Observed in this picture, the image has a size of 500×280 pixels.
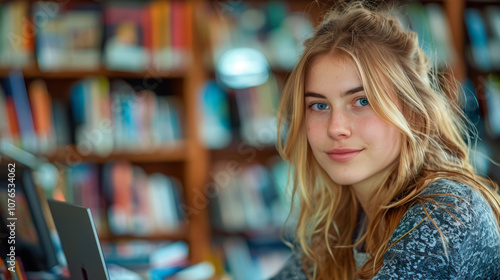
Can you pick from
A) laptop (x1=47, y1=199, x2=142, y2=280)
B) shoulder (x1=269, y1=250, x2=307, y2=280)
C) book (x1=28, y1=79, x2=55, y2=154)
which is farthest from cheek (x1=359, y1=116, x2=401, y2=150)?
book (x1=28, y1=79, x2=55, y2=154)

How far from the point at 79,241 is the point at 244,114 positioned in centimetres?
153

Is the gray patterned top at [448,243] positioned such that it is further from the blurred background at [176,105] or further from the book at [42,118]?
the book at [42,118]

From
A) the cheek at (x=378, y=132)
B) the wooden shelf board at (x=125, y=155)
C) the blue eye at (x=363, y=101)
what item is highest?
the wooden shelf board at (x=125, y=155)

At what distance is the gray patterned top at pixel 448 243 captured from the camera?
0.81 meters

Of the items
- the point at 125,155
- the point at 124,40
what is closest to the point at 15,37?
the point at 124,40

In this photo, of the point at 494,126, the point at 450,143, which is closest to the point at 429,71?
the point at 450,143

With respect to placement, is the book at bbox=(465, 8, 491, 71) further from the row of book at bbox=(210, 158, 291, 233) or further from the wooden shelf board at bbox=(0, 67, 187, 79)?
the wooden shelf board at bbox=(0, 67, 187, 79)

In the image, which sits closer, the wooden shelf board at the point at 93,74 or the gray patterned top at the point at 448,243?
the gray patterned top at the point at 448,243

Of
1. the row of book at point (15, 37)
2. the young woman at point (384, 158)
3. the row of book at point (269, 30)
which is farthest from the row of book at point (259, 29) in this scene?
the young woman at point (384, 158)

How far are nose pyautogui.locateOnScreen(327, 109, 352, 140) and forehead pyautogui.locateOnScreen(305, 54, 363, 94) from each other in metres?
0.04

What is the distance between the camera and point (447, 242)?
0.81 m

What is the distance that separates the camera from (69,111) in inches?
87.7

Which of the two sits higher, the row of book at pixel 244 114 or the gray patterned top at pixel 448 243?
the row of book at pixel 244 114

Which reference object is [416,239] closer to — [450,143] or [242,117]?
[450,143]
